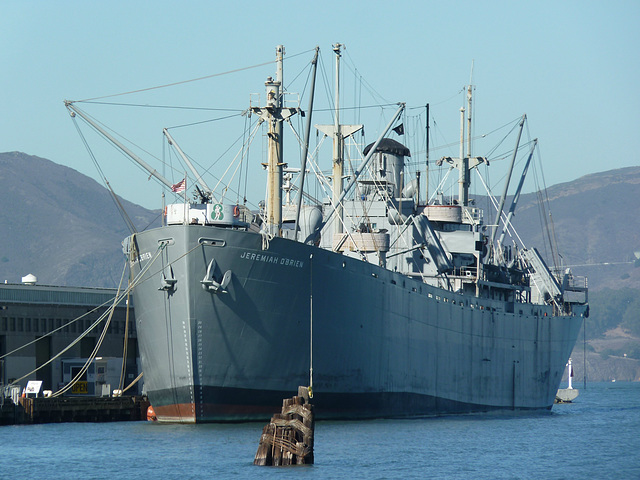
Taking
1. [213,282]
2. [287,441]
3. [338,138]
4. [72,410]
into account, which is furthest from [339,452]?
[338,138]

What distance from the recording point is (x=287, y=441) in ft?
114

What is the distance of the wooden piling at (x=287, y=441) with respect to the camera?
1356 inches

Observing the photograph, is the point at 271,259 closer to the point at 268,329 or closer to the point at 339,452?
the point at 268,329

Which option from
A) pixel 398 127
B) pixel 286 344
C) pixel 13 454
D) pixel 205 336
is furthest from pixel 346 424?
pixel 398 127

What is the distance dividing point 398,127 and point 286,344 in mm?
21908

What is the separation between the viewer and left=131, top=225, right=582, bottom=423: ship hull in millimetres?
45062

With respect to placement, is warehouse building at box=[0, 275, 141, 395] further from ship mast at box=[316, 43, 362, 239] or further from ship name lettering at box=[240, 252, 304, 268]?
ship name lettering at box=[240, 252, 304, 268]

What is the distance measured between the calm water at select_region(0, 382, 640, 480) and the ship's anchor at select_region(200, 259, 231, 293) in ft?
18.4

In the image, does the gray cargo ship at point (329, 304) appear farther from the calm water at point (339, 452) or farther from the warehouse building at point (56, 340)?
the warehouse building at point (56, 340)

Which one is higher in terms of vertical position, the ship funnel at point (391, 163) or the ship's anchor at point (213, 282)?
the ship funnel at point (391, 163)

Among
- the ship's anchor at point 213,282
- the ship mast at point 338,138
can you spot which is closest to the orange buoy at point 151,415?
the ship's anchor at point 213,282

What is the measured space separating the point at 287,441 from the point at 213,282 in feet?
36.7

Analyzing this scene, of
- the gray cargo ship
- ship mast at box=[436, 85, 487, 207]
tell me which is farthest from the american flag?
ship mast at box=[436, 85, 487, 207]

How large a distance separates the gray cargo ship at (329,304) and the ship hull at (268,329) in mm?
58
